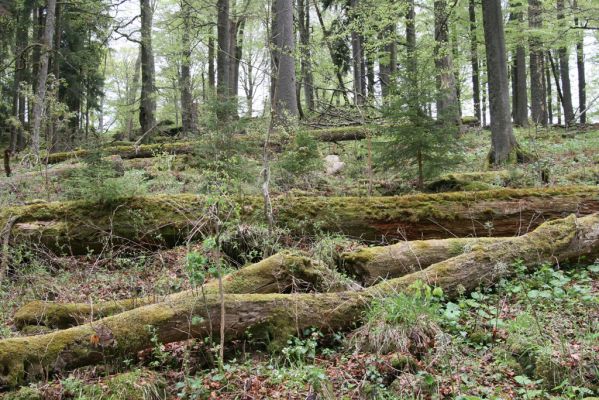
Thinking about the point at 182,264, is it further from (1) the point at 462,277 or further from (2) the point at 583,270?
(2) the point at 583,270

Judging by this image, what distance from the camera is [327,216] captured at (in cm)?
674

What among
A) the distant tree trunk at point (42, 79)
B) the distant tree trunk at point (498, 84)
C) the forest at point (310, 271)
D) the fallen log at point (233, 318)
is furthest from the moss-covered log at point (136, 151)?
the fallen log at point (233, 318)

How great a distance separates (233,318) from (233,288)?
0.54 meters

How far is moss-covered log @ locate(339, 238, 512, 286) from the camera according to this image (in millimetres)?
5145

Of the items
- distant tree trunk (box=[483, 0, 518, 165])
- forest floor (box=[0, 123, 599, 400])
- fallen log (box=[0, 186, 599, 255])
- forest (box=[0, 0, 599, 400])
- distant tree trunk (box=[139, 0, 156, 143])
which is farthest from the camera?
distant tree trunk (box=[139, 0, 156, 143])

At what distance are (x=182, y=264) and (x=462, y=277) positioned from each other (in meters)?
3.55

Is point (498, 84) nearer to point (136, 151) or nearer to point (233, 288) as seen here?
point (233, 288)

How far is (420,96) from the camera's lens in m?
7.76

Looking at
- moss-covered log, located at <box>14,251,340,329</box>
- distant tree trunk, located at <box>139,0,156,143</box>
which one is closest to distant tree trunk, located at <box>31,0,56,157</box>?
distant tree trunk, located at <box>139,0,156,143</box>

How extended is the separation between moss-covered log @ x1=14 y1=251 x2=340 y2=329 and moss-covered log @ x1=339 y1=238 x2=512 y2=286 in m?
0.48

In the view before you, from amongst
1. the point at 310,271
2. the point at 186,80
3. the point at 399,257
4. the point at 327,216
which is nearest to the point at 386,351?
the point at 310,271

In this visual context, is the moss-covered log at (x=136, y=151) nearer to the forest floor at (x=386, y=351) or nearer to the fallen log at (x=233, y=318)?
the forest floor at (x=386, y=351)

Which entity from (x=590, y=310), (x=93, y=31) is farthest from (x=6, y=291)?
(x=93, y=31)

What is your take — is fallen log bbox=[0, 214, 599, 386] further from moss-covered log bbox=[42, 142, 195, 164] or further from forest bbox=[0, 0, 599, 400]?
moss-covered log bbox=[42, 142, 195, 164]
